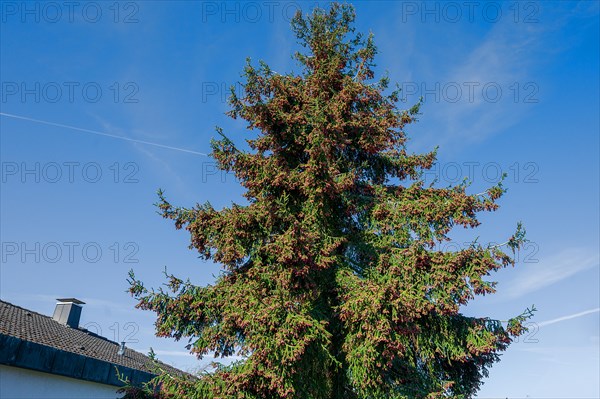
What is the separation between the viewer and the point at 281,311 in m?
7.92

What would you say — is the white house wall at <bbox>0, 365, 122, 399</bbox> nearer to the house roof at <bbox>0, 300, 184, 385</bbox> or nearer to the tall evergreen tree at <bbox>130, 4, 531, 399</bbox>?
the house roof at <bbox>0, 300, 184, 385</bbox>

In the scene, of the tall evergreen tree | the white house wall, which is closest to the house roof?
the white house wall

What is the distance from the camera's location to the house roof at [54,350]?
1141cm

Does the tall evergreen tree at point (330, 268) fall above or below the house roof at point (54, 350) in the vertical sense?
above

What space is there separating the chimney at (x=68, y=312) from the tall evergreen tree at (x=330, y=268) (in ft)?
43.5

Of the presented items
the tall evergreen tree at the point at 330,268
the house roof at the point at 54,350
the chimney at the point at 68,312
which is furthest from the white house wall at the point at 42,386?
the chimney at the point at 68,312

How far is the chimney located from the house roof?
54cm

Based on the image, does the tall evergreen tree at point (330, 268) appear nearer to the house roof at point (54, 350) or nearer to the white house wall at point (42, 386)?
the house roof at point (54, 350)

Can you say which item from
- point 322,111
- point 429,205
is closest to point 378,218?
point 429,205

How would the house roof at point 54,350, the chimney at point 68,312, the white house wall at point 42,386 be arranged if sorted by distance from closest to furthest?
the white house wall at point 42,386
the house roof at point 54,350
the chimney at point 68,312

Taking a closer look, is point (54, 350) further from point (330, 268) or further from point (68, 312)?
point (330, 268)

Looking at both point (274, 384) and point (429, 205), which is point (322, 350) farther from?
point (429, 205)

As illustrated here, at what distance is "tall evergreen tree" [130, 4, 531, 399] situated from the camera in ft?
26.0

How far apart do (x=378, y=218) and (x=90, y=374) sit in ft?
37.0
